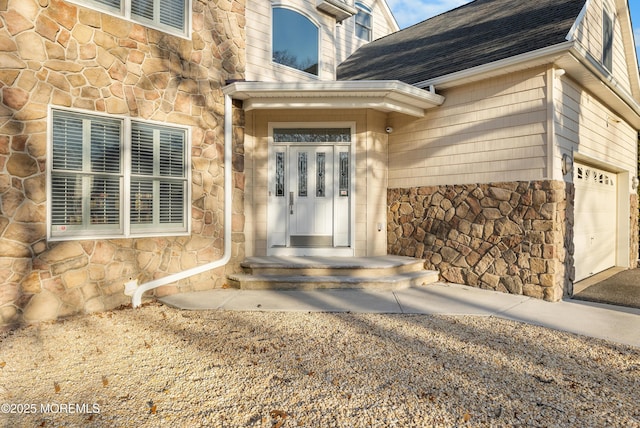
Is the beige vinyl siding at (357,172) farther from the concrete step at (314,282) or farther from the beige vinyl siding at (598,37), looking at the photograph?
the beige vinyl siding at (598,37)

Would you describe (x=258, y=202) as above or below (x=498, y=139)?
below

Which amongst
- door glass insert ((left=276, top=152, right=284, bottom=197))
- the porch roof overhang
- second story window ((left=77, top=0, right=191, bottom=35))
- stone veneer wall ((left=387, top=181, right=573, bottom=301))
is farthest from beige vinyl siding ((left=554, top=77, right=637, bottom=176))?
second story window ((left=77, top=0, right=191, bottom=35))

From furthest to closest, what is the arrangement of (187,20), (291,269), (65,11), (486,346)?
(291,269), (187,20), (65,11), (486,346)

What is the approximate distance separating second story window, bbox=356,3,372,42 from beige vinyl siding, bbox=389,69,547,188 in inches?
183

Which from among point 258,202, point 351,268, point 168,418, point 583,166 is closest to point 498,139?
point 583,166

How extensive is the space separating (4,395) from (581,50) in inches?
273

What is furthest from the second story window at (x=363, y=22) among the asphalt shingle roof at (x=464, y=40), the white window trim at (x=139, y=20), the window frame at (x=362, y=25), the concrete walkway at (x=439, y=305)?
the concrete walkway at (x=439, y=305)

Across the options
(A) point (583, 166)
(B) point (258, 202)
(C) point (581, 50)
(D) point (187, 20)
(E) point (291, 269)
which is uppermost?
(D) point (187, 20)

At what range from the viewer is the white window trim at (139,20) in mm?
4641

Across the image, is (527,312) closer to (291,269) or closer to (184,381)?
(291,269)

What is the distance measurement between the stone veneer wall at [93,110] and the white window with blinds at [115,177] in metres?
0.13

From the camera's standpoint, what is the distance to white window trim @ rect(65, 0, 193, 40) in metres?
4.64

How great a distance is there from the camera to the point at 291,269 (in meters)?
5.95

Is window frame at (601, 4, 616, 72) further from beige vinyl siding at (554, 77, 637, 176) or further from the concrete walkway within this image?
the concrete walkway
